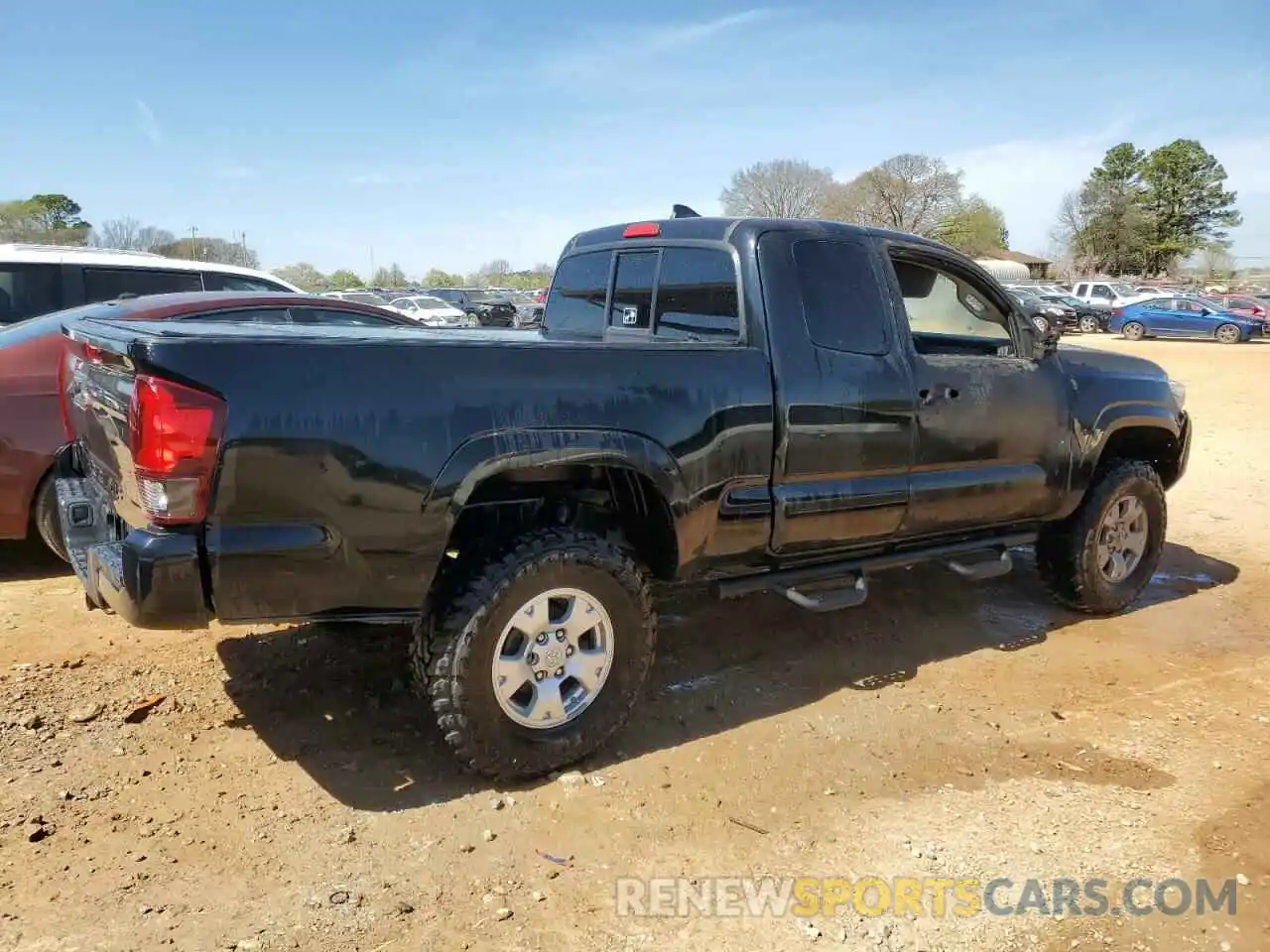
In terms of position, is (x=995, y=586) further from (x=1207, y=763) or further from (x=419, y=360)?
(x=419, y=360)

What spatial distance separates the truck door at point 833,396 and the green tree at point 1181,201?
271 ft

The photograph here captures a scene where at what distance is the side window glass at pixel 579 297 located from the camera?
15.7 ft

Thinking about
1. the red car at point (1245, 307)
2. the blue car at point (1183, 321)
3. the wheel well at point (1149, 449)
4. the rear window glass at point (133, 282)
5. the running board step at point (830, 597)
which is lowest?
the running board step at point (830, 597)

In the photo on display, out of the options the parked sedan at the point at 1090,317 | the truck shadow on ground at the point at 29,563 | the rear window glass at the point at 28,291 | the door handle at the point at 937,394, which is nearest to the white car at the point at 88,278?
the rear window glass at the point at 28,291

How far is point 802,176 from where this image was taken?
65438mm

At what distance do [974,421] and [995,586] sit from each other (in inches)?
74.9

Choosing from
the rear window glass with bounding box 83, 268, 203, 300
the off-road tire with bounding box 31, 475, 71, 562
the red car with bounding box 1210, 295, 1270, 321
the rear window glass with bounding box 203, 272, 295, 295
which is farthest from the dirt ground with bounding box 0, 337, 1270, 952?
the red car with bounding box 1210, 295, 1270, 321

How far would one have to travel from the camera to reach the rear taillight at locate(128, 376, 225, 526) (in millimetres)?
2693

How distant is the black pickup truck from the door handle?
0.03m

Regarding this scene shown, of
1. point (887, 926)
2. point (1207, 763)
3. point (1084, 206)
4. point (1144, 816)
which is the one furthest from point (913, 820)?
point (1084, 206)

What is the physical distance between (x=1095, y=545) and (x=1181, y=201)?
3282 inches

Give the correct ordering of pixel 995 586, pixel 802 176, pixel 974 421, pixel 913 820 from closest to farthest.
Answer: pixel 913 820 < pixel 974 421 < pixel 995 586 < pixel 802 176

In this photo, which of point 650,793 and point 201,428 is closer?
point 201,428

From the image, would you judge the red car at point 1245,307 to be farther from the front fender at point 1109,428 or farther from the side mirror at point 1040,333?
the side mirror at point 1040,333
